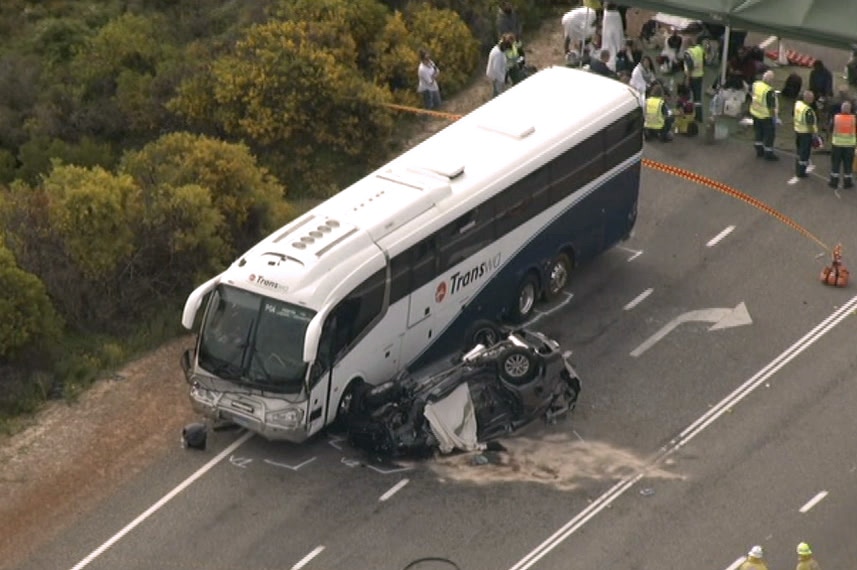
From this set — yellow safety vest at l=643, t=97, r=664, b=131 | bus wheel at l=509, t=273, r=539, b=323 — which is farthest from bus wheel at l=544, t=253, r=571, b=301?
yellow safety vest at l=643, t=97, r=664, b=131

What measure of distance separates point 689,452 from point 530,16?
53.1 ft

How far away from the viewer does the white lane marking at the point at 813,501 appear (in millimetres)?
30002

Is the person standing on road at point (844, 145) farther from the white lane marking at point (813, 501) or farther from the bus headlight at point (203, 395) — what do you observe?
the bus headlight at point (203, 395)

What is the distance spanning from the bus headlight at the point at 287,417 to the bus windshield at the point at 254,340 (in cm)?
32

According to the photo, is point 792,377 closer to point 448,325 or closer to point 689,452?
point 689,452

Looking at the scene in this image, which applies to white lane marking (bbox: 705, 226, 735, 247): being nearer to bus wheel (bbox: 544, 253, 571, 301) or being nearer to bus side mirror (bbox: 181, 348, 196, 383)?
bus wheel (bbox: 544, 253, 571, 301)

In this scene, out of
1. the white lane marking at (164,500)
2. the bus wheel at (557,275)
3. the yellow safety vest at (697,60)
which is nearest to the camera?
the white lane marking at (164,500)

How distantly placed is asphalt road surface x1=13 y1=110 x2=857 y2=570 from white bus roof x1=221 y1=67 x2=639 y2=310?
266 centimetres

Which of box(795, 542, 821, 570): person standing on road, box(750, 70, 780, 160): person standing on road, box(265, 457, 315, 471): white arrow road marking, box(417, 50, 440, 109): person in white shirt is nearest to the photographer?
box(795, 542, 821, 570): person standing on road

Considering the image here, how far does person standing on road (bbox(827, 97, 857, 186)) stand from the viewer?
125ft

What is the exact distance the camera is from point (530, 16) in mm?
45406

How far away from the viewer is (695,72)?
4116 cm

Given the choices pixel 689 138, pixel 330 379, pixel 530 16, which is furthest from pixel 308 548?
pixel 530 16

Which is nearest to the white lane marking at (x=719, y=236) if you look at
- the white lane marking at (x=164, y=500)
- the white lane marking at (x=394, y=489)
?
the white lane marking at (x=394, y=489)
